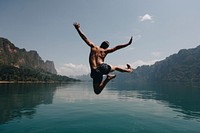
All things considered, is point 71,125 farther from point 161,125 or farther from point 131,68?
point 131,68

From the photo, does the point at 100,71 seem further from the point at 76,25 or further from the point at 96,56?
the point at 76,25

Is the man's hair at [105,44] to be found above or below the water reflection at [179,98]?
above

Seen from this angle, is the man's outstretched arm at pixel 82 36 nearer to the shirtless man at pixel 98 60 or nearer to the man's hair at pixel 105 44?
the shirtless man at pixel 98 60

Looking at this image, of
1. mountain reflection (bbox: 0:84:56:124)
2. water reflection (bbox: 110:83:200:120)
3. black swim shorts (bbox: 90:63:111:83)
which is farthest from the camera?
water reflection (bbox: 110:83:200:120)

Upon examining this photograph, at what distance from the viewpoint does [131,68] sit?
8852 millimetres

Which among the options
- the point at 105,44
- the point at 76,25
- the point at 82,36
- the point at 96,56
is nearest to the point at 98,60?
the point at 96,56

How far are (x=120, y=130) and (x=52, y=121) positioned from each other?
12.7m


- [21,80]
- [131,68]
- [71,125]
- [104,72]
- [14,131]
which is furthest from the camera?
[21,80]

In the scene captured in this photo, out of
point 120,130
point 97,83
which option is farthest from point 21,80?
point 97,83

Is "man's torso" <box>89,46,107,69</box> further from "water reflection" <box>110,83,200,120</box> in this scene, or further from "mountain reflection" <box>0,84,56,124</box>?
"water reflection" <box>110,83,200,120</box>

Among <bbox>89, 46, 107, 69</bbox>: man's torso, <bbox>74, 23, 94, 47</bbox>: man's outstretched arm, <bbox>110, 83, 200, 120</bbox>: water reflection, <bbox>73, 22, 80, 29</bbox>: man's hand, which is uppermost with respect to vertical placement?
<bbox>73, 22, 80, 29</bbox>: man's hand

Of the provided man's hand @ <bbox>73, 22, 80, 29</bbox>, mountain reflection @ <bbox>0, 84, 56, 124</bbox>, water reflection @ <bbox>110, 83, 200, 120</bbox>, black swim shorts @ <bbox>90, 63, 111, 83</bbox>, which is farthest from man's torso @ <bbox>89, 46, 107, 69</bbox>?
water reflection @ <bbox>110, 83, 200, 120</bbox>

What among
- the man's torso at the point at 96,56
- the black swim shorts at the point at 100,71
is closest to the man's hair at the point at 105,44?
the man's torso at the point at 96,56

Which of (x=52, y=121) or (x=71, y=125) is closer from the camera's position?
(x=71, y=125)
